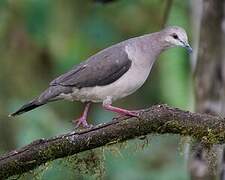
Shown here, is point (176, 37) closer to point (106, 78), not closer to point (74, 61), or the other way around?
point (106, 78)

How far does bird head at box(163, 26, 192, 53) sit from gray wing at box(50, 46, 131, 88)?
1.30ft

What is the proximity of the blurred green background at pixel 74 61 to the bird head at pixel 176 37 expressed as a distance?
6.84 feet

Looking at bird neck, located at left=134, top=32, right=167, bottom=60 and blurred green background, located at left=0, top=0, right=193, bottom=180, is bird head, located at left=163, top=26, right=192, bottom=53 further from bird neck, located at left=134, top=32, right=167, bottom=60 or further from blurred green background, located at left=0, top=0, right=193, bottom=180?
blurred green background, located at left=0, top=0, right=193, bottom=180

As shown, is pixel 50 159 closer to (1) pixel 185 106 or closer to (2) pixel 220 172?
(2) pixel 220 172

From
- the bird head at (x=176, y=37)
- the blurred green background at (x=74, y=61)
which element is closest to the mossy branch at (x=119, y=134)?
the bird head at (x=176, y=37)

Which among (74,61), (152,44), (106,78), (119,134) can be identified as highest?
(152,44)

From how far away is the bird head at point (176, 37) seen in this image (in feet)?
19.2

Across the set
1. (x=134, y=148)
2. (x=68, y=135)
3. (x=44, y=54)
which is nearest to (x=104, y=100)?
(x=134, y=148)

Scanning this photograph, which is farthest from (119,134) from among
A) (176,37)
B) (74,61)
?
(74,61)

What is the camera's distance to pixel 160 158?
9.52m

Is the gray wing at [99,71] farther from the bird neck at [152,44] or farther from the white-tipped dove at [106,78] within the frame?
the bird neck at [152,44]

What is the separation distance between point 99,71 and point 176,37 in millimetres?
669

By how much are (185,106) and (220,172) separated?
112 inches

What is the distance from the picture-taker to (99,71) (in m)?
5.76
